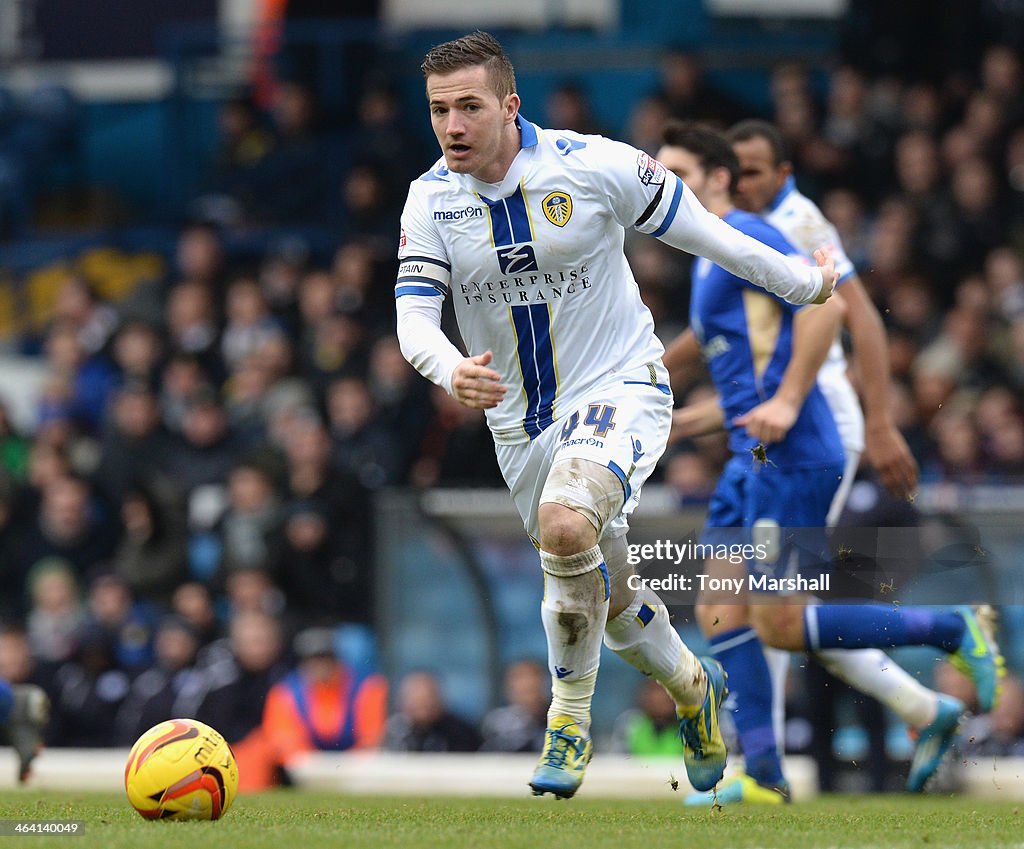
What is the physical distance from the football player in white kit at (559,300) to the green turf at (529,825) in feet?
1.50

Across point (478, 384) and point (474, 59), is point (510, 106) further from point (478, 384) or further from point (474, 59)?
point (478, 384)

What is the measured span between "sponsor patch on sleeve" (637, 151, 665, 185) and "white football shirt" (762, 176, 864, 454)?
1.49m

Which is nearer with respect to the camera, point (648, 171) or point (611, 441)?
point (611, 441)

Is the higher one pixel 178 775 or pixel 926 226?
pixel 926 226

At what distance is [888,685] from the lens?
27.6 ft

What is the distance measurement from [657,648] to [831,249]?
2112 mm

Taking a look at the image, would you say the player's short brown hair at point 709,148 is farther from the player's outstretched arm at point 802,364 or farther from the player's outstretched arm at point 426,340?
the player's outstretched arm at point 426,340

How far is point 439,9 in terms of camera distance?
1934 cm

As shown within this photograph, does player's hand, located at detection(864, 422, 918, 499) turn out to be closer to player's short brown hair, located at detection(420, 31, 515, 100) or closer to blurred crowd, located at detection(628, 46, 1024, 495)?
player's short brown hair, located at detection(420, 31, 515, 100)

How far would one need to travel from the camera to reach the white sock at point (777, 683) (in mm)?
8242

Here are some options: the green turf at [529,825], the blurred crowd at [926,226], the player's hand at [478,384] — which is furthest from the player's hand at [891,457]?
the blurred crowd at [926,226]

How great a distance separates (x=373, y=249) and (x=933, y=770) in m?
8.87

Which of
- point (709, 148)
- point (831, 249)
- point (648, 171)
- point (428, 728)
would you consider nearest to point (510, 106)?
point (648, 171)

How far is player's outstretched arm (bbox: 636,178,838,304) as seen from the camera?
6914 millimetres
